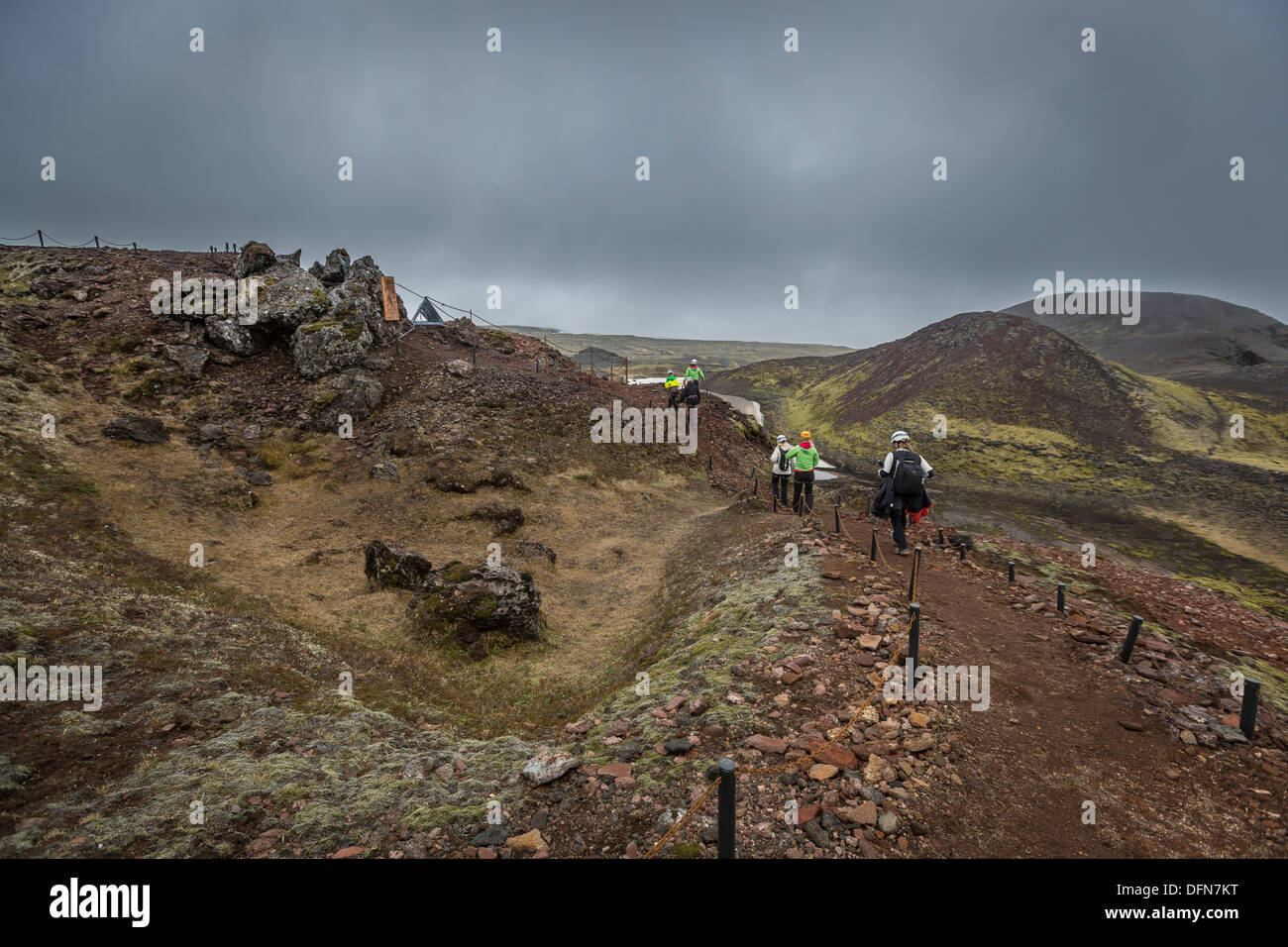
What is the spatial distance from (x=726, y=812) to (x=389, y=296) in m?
35.9

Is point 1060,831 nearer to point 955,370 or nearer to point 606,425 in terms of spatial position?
point 606,425

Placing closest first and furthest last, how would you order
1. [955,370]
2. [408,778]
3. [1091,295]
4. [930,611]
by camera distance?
[408,778]
[930,611]
[955,370]
[1091,295]

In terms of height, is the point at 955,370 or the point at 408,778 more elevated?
the point at 955,370

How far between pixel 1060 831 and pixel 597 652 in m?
9.28

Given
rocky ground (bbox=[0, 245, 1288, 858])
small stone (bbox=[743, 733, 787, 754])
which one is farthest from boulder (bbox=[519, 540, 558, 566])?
small stone (bbox=[743, 733, 787, 754])

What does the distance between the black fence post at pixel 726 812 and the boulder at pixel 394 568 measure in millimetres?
12505

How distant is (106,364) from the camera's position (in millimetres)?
22188

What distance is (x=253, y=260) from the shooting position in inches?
1154

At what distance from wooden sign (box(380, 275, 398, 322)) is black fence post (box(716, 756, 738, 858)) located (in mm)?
35349

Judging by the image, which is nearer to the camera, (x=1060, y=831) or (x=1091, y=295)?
(x=1060, y=831)

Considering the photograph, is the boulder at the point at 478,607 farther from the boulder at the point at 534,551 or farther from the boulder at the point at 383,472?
the boulder at the point at 383,472

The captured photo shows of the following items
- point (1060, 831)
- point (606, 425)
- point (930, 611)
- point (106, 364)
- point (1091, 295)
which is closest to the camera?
point (1060, 831)

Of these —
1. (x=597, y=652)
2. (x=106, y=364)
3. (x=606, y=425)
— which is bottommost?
(x=597, y=652)
